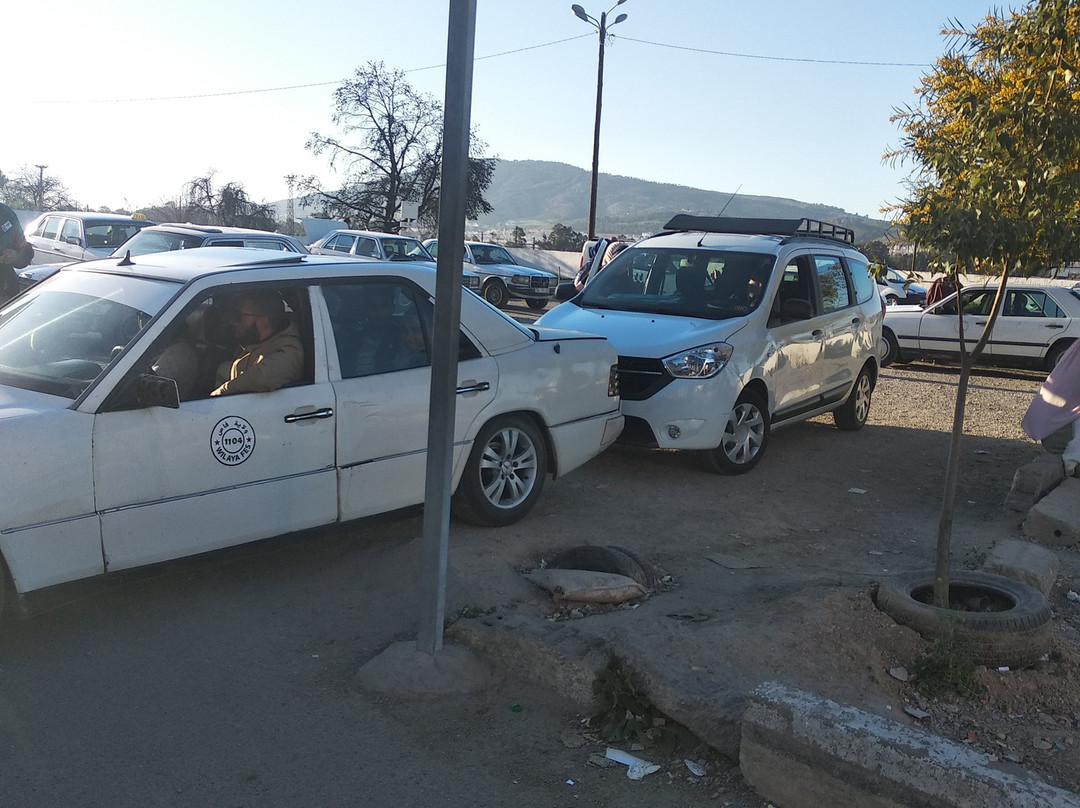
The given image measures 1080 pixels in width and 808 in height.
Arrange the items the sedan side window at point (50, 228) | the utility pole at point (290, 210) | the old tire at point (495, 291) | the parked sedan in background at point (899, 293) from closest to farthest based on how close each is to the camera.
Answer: the sedan side window at point (50, 228) < the old tire at point (495, 291) < the parked sedan in background at point (899, 293) < the utility pole at point (290, 210)

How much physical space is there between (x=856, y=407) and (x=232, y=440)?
7.29 metres

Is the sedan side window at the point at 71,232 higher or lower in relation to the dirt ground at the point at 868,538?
higher

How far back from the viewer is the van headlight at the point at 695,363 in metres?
7.53

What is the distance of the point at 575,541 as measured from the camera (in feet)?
20.0

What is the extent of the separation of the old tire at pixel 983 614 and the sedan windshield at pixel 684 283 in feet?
12.4

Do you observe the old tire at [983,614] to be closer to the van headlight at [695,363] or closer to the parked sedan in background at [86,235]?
Result: the van headlight at [695,363]

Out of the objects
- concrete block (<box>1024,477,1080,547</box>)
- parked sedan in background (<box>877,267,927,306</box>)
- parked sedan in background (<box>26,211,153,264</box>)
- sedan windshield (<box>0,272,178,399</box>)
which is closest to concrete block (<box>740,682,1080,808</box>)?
Result: sedan windshield (<box>0,272,178,399</box>)

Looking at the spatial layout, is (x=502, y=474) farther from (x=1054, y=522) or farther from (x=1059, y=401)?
(x=1059, y=401)

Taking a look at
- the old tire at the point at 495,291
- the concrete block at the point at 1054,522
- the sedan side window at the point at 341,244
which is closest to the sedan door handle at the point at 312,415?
the concrete block at the point at 1054,522

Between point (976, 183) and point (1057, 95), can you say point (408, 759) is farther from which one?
point (1057, 95)

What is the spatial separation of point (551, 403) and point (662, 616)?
197 cm

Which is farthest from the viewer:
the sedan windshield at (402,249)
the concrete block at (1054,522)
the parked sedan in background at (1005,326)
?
the sedan windshield at (402,249)

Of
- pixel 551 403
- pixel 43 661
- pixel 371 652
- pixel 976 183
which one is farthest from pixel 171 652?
pixel 976 183

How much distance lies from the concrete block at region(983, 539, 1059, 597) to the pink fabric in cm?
311
